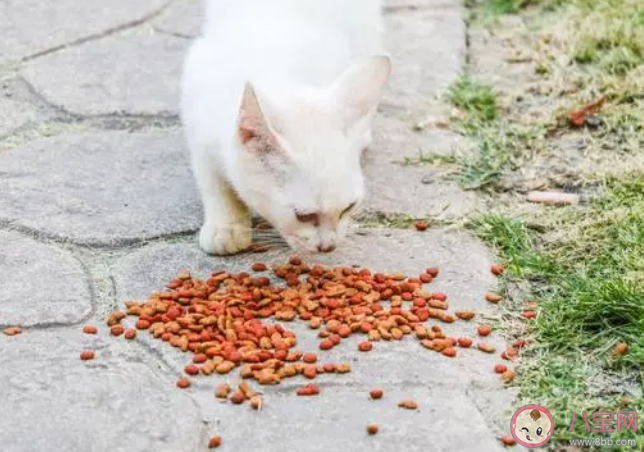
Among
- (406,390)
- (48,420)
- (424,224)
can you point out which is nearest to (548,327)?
(406,390)

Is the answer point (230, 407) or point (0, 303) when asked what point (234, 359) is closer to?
point (230, 407)

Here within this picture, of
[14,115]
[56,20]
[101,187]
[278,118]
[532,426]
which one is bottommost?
[532,426]

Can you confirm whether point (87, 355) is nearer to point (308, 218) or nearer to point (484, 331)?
point (308, 218)

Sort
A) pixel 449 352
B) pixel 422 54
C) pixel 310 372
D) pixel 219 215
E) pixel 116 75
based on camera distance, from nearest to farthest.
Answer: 1. pixel 310 372
2. pixel 449 352
3. pixel 219 215
4. pixel 116 75
5. pixel 422 54

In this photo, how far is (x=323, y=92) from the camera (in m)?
3.03

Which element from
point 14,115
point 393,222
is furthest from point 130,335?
point 14,115

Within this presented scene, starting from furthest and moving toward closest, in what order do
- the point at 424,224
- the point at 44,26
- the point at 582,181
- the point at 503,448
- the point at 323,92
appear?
the point at 44,26
the point at 582,181
the point at 424,224
the point at 323,92
the point at 503,448

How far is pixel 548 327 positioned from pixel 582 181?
937 millimetres

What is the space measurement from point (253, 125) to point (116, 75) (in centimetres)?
164

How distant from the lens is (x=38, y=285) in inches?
119

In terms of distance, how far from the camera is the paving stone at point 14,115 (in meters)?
3.90

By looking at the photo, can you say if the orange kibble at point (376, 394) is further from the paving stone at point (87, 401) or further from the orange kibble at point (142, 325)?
the orange kibble at point (142, 325)

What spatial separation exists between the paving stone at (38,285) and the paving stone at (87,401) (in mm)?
104

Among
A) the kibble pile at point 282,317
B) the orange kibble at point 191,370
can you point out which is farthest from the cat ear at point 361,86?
the orange kibble at point 191,370
